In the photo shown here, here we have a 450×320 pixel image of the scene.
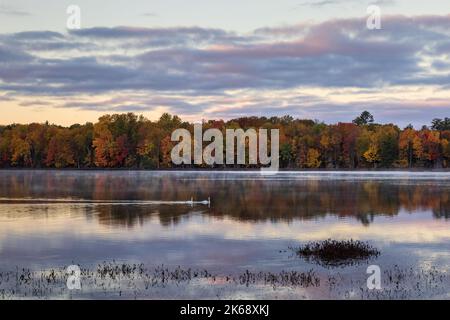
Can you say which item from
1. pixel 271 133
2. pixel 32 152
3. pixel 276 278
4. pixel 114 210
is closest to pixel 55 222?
pixel 114 210

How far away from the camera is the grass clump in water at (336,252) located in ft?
81.1

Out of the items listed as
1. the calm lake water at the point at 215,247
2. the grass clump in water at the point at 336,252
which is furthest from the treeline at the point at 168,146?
the grass clump in water at the point at 336,252

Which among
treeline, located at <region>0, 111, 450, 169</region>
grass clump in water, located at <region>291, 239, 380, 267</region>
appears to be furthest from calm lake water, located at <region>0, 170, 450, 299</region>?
treeline, located at <region>0, 111, 450, 169</region>

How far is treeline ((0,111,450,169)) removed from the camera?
519ft

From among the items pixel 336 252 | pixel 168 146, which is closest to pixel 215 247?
pixel 336 252

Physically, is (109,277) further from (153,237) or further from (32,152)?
(32,152)

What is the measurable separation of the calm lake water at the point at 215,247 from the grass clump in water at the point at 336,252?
1.74 ft

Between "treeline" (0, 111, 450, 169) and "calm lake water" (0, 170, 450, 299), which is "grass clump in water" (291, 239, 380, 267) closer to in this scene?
"calm lake water" (0, 170, 450, 299)

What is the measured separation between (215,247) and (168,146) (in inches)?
5265

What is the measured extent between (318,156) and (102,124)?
56015 mm

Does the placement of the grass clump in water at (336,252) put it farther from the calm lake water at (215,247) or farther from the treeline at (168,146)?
the treeline at (168,146)

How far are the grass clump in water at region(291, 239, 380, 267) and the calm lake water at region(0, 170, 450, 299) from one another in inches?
20.8

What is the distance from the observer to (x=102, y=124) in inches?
6708

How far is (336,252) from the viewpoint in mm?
25953
